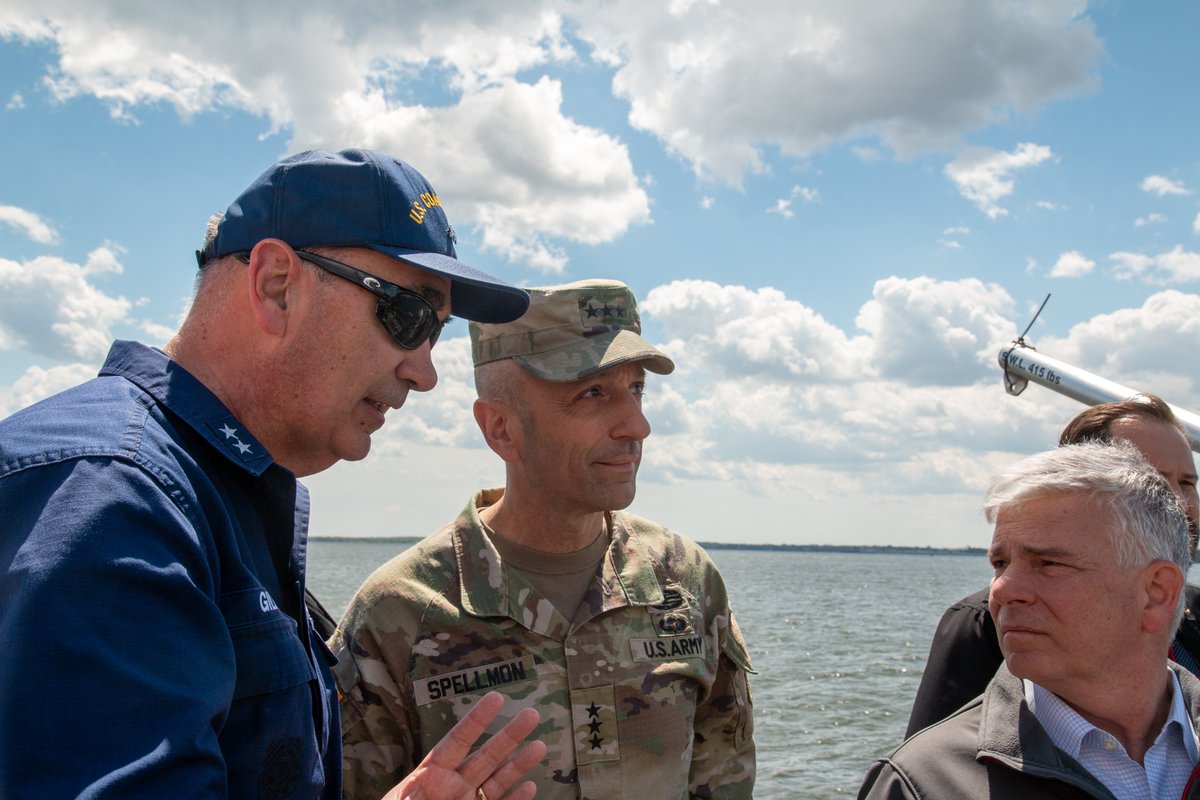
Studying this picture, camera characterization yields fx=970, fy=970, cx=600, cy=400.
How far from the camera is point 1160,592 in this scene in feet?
9.55

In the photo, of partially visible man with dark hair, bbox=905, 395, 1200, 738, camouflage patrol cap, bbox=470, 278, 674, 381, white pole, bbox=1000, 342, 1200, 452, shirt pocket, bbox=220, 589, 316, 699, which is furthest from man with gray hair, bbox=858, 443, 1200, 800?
white pole, bbox=1000, 342, 1200, 452

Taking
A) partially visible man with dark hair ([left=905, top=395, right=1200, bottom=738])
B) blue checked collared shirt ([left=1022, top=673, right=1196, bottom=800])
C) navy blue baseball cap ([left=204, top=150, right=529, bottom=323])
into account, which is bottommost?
blue checked collared shirt ([left=1022, top=673, right=1196, bottom=800])

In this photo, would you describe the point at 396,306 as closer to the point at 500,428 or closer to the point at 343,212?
the point at 343,212

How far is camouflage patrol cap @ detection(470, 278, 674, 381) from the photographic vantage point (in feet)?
11.1

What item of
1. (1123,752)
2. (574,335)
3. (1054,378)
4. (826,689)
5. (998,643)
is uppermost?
(1054,378)

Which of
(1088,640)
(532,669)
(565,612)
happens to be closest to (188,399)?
(532,669)

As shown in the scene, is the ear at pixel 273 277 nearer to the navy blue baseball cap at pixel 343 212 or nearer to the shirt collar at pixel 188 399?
the navy blue baseball cap at pixel 343 212

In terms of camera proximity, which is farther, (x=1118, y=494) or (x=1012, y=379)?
(x=1012, y=379)

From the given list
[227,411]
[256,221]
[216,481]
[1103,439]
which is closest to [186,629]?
[216,481]

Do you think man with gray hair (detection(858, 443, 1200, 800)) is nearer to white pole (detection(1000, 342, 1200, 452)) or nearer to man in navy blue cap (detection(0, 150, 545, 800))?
man in navy blue cap (detection(0, 150, 545, 800))

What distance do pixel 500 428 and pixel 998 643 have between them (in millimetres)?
2003

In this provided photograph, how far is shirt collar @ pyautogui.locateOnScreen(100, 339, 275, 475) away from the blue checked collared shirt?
92.6 inches

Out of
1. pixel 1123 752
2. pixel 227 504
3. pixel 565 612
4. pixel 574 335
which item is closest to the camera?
pixel 227 504

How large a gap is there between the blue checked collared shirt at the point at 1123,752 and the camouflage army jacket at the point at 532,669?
3.60 ft
